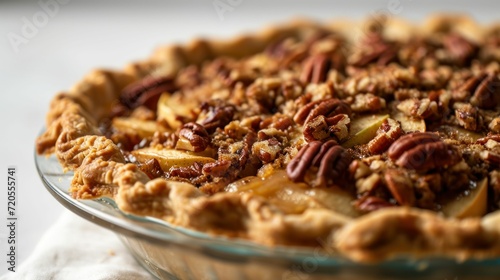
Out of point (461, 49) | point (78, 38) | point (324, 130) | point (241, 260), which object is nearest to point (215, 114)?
point (324, 130)

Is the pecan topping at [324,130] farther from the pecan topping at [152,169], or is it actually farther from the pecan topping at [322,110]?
the pecan topping at [152,169]

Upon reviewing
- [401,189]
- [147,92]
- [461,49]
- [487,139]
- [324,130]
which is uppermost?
[147,92]

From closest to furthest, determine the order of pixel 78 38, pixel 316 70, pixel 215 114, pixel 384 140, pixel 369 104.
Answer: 1. pixel 384 140
2. pixel 369 104
3. pixel 215 114
4. pixel 316 70
5. pixel 78 38

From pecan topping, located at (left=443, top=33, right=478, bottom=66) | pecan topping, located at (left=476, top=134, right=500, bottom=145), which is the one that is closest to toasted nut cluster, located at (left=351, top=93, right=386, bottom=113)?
pecan topping, located at (left=476, top=134, right=500, bottom=145)

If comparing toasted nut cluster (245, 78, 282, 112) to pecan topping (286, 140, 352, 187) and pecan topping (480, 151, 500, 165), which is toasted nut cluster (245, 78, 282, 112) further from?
pecan topping (480, 151, 500, 165)

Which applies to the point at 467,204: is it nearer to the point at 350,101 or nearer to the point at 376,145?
the point at 376,145

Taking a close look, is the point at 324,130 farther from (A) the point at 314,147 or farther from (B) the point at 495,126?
(B) the point at 495,126
